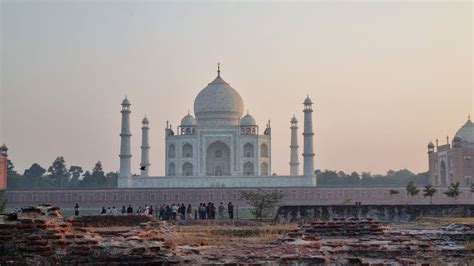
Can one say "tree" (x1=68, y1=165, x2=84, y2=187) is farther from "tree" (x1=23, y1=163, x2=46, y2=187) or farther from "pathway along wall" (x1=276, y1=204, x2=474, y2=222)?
"pathway along wall" (x1=276, y1=204, x2=474, y2=222)

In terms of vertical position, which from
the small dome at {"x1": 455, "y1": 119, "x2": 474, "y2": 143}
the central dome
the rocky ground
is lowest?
the rocky ground

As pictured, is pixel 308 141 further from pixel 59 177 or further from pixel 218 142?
pixel 59 177

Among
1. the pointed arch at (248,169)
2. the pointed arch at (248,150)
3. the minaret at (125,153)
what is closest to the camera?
the minaret at (125,153)

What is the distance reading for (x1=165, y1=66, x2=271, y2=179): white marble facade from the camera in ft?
155

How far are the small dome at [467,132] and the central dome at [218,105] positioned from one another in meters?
13.4

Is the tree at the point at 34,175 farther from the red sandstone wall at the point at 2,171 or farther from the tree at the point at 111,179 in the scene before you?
the red sandstone wall at the point at 2,171

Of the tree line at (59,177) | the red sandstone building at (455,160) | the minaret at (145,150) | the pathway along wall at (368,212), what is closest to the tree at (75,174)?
the tree line at (59,177)

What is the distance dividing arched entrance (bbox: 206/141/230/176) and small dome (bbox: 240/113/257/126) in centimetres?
183

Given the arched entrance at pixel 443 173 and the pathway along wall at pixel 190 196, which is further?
the arched entrance at pixel 443 173

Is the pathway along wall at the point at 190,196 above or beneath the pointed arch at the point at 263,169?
beneath

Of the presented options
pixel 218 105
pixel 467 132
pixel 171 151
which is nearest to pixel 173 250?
pixel 171 151

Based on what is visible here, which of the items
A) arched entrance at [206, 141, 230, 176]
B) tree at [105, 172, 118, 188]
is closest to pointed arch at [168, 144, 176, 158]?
arched entrance at [206, 141, 230, 176]

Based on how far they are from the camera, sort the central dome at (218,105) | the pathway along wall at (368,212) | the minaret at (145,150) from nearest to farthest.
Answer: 1. the pathway along wall at (368,212)
2. the minaret at (145,150)
3. the central dome at (218,105)

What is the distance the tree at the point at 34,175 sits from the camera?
5682cm
